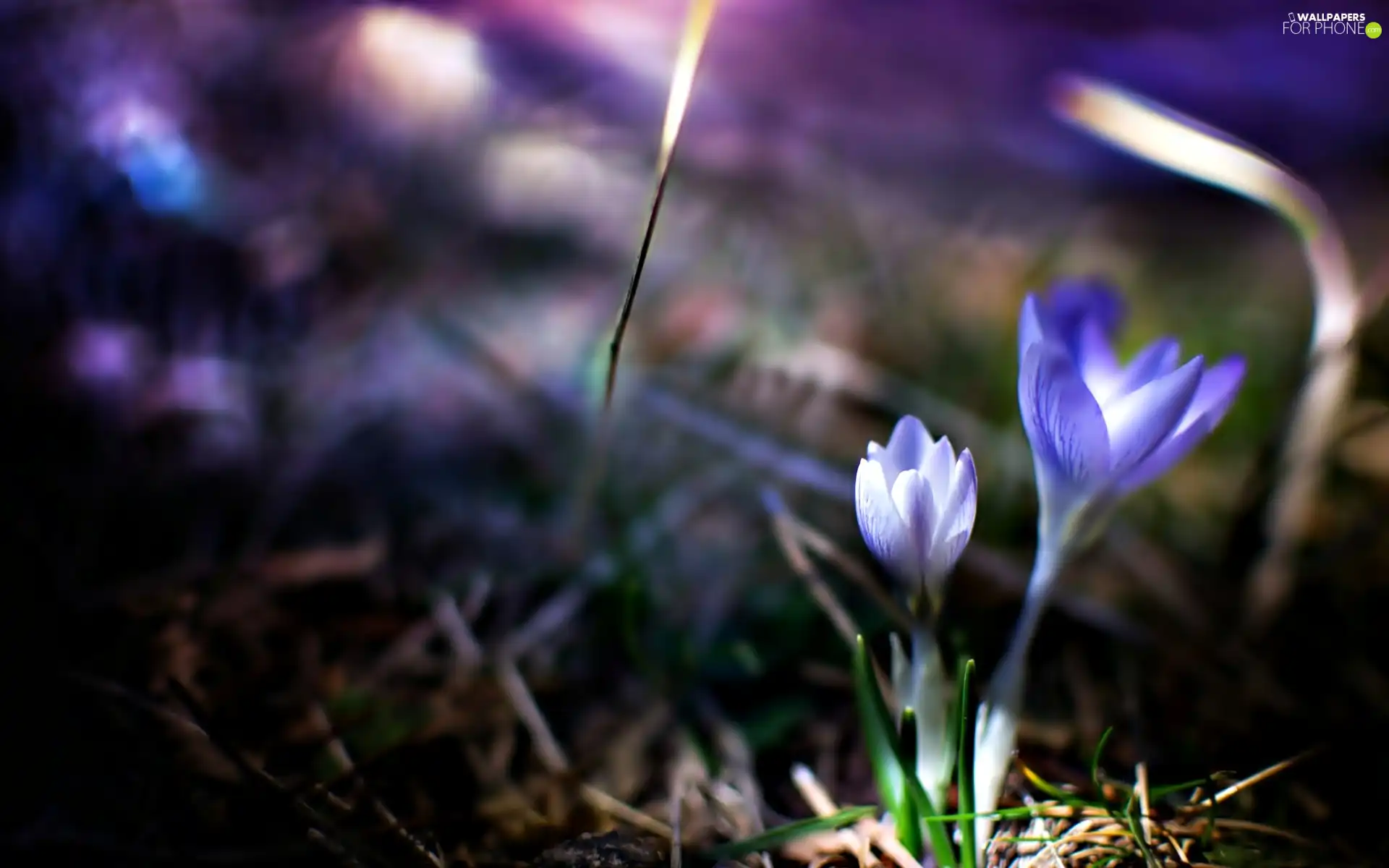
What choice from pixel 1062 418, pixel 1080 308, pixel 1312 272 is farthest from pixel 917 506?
pixel 1312 272

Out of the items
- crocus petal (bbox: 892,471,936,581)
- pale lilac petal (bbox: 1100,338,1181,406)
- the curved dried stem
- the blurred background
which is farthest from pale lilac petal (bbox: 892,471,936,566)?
the curved dried stem

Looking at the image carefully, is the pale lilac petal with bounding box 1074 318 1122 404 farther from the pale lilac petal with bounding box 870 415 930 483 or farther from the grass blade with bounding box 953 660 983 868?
the grass blade with bounding box 953 660 983 868

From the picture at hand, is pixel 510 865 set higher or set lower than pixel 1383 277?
lower

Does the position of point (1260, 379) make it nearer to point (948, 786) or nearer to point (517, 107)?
point (948, 786)

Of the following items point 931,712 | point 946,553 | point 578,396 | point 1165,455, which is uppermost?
point 1165,455

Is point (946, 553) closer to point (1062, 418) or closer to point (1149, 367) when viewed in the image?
point (1062, 418)

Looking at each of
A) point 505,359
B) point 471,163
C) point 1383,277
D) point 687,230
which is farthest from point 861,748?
point 471,163
